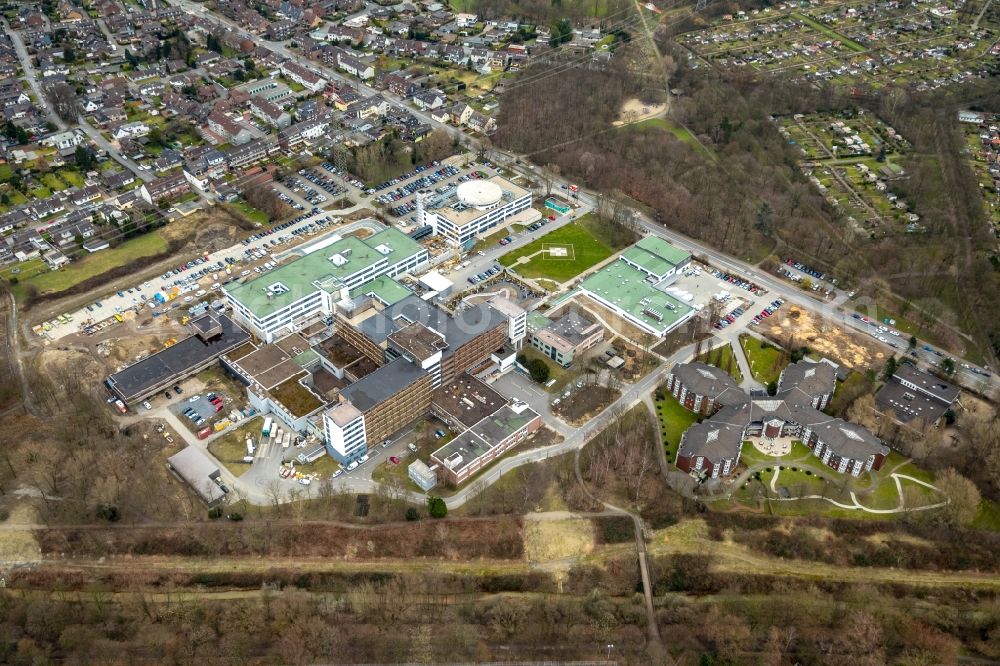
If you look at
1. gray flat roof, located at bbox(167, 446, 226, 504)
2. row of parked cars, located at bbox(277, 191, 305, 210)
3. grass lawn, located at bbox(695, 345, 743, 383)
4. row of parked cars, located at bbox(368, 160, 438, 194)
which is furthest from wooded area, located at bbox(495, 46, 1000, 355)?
gray flat roof, located at bbox(167, 446, 226, 504)

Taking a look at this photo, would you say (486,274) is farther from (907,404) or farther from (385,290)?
(907,404)

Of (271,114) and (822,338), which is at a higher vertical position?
(271,114)

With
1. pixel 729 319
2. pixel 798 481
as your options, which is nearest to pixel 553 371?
pixel 729 319

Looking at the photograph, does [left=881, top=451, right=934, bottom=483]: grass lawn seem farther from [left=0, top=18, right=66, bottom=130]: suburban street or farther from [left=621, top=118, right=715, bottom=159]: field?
[left=0, top=18, right=66, bottom=130]: suburban street

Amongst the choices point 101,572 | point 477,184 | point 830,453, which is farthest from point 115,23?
point 830,453

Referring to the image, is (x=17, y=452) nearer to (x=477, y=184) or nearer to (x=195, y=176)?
(x=195, y=176)

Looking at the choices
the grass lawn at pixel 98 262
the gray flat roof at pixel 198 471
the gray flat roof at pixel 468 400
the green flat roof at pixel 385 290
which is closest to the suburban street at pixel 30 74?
the grass lawn at pixel 98 262

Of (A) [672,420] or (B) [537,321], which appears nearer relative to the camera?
(A) [672,420]
